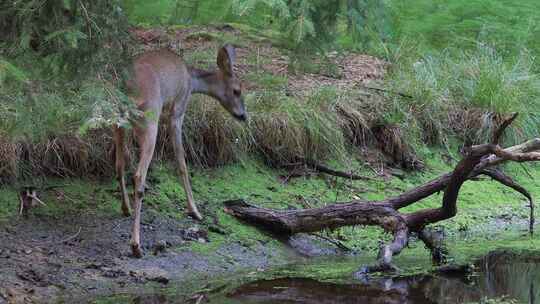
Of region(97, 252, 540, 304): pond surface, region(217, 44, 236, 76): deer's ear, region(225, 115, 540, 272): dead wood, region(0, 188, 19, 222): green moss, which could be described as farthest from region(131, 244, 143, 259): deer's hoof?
region(217, 44, 236, 76): deer's ear

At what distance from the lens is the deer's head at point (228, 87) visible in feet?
33.8

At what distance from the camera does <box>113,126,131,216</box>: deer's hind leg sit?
906cm

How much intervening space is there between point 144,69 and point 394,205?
8.33 feet

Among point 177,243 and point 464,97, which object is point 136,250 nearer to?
point 177,243

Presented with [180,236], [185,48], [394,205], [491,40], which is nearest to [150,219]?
[180,236]

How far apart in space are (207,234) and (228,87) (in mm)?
1800

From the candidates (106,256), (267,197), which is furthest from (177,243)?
(267,197)

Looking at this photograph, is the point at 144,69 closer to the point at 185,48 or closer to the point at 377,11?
the point at 377,11

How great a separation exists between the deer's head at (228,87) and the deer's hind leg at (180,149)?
2.26ft

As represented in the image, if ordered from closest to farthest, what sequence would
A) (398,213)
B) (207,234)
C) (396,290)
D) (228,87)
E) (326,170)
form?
1. (396,290)
2. (398,213)
3. (207,234)
4. (228,87)
5. (326,170)

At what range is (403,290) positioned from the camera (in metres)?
7.95

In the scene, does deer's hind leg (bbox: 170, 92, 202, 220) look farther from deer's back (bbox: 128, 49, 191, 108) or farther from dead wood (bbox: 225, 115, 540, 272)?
dead wood (bbox: 225, 115, 540, 272)

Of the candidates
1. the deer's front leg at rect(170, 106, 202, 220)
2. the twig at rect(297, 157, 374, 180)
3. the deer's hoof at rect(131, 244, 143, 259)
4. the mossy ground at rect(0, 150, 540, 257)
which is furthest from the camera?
the twig at rect(297, 157, 374, 180)

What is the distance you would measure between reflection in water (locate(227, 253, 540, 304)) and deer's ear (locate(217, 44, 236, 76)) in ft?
9.46
